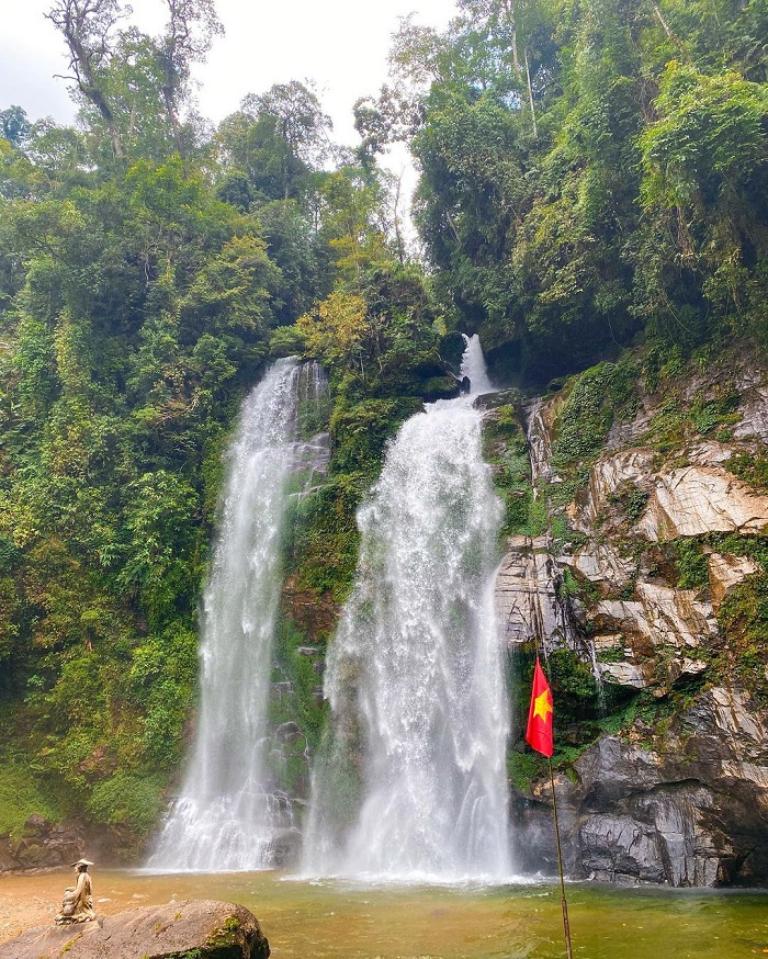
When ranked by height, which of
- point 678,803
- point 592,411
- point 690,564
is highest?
point 592,411

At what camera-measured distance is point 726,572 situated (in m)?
10.6

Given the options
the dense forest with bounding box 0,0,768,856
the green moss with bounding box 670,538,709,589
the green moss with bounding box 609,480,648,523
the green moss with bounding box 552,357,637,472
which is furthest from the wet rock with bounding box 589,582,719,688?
the dense forest with bounding box 0,0,768,856

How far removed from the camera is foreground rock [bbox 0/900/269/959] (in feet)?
19.1

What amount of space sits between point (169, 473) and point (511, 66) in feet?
72.0

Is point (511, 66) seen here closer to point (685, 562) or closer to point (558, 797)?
point (685, 562)

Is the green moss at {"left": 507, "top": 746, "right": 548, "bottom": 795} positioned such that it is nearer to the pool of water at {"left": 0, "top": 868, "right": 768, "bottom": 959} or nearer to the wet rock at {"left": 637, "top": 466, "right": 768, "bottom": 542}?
the pool of water at {"left": 0, "top": 868, "right": 768, "bottom": 959}

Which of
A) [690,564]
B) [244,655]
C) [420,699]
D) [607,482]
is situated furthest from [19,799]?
[690,564]

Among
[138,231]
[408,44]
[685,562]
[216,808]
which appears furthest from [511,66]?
[216,808]

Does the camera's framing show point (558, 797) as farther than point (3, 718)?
No

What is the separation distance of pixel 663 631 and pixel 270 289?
2004 cm

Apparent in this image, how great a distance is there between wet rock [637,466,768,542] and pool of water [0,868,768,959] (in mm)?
5610

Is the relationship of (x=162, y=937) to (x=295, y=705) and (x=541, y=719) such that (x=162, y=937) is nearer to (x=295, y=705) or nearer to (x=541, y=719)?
(x=541, y=719)

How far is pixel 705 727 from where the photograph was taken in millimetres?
9812

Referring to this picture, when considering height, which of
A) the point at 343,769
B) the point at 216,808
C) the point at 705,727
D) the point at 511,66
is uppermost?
the point at 511,66
